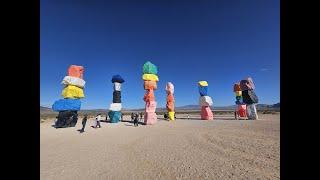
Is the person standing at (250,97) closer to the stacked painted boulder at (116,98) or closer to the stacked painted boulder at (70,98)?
the stacked painted boulder at (116,98)

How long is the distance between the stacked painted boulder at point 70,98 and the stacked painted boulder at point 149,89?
602 cm

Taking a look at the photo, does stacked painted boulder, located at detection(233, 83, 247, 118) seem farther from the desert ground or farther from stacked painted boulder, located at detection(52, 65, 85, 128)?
the desert ground

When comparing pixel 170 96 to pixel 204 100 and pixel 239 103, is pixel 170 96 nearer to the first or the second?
pixel 204 100

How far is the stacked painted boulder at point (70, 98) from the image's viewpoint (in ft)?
62.0

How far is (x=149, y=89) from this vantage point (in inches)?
902

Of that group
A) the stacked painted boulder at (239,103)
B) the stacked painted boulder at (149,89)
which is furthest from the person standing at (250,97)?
the stacked painted boulder at (149,89)

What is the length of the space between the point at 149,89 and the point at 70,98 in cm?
742

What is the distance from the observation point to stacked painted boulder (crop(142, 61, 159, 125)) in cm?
2280

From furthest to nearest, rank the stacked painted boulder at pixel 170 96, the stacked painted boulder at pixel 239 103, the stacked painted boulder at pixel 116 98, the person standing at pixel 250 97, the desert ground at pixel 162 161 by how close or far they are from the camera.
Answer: the stacked painted boulder at pixel 239 103 < the stacked painted boulder at pixel 170 96 < the person standing at pixel 250 97 < the stacked painted boulder at pixel 116 98 < the desert ground at pixel 162 161

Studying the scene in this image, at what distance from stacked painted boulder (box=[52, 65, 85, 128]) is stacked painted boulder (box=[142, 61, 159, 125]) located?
6.02m

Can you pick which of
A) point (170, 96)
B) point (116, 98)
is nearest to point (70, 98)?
point (116, 98)
